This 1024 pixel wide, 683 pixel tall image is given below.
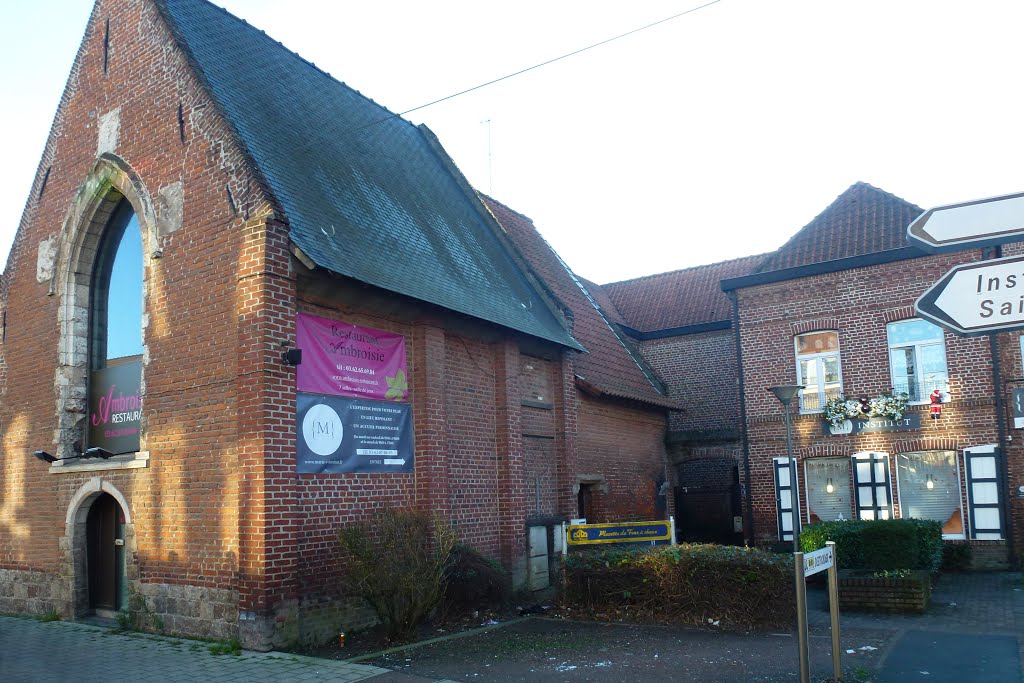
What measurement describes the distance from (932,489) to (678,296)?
1077 cm

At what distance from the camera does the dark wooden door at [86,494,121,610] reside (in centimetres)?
1311

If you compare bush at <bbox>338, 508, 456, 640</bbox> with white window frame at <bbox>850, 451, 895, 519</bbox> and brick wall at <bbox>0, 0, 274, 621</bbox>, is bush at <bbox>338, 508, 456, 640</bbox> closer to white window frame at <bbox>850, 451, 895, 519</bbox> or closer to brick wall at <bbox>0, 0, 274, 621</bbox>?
brick wall at <bbox>0, 0, 274, 621</bbox>

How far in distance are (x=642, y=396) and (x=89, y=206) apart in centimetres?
1309

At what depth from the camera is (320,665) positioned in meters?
9.56

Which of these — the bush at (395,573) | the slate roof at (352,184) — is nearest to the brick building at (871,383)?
the slate roof at (352,184)

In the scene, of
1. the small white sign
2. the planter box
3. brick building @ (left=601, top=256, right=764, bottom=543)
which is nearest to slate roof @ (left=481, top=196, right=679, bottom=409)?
brick building @ (left=601, top=256, right=764, bottom=543)

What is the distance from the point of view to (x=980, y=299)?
4000 mm

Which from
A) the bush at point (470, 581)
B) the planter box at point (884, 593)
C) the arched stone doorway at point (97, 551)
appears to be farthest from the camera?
the arched stone doorway at point (97, 551)

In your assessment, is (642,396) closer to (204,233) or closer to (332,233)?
(332,233)

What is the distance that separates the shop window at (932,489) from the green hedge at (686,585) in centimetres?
823

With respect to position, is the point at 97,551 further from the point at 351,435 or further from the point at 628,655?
the point at 628,655

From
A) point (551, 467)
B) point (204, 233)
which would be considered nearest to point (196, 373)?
point (204, 233)

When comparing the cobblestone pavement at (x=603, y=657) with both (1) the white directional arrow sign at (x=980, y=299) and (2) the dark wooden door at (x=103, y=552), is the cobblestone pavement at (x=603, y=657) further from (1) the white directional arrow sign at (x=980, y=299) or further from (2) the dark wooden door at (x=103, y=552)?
(1) the white directional arrow sign at (x=980, y=299)

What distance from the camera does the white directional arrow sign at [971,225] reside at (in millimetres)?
4070
